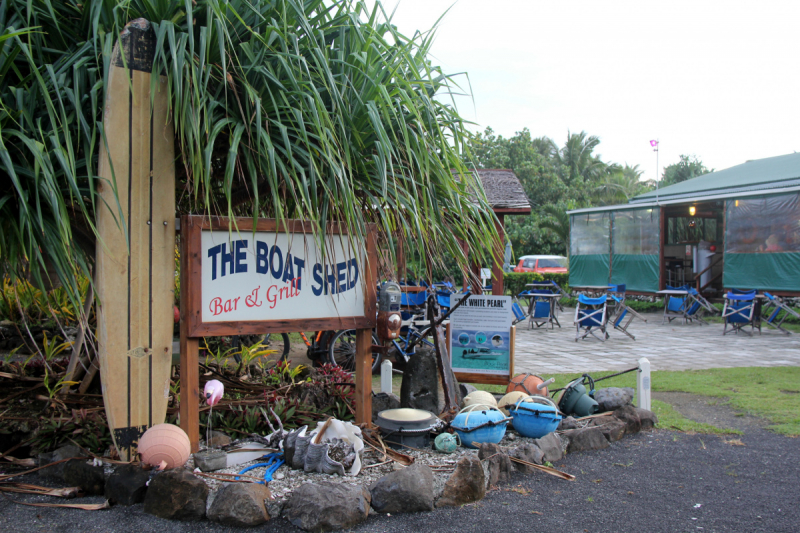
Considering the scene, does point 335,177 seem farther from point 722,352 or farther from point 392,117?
point 722,352

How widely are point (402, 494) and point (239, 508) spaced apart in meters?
0.80

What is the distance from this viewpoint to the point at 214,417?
12.7 feet

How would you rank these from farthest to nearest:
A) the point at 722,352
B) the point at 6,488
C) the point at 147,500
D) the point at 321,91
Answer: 1. the point at 722,352
2. the point at 321,91
3. the point at 6,488
4. the point at 147,500

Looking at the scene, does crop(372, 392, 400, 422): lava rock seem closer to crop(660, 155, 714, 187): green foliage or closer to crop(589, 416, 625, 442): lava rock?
crop(589, 416, 625, 442): lava rock

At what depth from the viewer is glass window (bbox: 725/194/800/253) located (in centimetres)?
1288

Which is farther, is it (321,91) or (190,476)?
(321,91)

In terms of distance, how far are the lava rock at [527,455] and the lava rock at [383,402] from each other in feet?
3.57

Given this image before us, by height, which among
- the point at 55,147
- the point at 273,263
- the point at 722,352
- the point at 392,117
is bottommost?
the point at 722,352

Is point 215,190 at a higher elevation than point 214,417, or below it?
higher

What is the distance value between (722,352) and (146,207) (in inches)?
352

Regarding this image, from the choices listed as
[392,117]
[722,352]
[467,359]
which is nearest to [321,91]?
A: [392,117]

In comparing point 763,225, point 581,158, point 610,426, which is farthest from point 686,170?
point 610,426

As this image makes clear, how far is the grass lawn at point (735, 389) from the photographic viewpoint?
16.2 ft

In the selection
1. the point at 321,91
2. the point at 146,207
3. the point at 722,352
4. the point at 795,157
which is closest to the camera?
the point at 146,207
